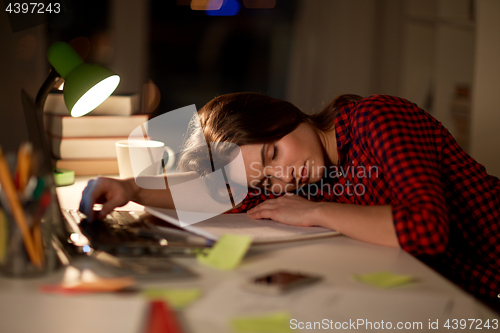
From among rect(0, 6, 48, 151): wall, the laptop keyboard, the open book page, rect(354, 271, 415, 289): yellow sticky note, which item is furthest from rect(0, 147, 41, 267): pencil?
rect(0, 6, 48, 151): wall

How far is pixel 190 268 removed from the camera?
19.4 inches

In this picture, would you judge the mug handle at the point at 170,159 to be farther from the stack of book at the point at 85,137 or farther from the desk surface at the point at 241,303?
the desk surface at the point at 241,303

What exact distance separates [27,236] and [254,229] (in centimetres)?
34

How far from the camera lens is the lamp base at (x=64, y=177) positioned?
3.68ft

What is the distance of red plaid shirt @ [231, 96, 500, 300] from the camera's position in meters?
0.65

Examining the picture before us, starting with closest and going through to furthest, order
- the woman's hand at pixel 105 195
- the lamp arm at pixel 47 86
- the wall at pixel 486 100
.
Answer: the woman's hand at pixel 105 195 < the lamp arm at pixel 47 86 < the wall at pixel 486 100

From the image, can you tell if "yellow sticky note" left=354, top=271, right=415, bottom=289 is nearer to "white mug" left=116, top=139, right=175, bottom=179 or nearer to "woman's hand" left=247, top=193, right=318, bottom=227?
"woman's hand" left=247, top=193, right=318, bottom=227

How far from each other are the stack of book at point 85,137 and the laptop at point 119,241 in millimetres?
527

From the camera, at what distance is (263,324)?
362 millimetres

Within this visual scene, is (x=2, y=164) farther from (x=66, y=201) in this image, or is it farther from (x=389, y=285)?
(x=66, y=201)

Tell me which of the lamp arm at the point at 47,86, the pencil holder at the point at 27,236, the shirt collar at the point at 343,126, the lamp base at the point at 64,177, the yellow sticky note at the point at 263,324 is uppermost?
the lamp arm at the point at 47,86

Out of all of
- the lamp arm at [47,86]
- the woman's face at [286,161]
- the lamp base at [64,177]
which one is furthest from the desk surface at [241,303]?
the lamp base at [64,177]

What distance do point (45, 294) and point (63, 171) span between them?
83 cm

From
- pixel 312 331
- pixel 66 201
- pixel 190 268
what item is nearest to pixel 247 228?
pixel 190 268
